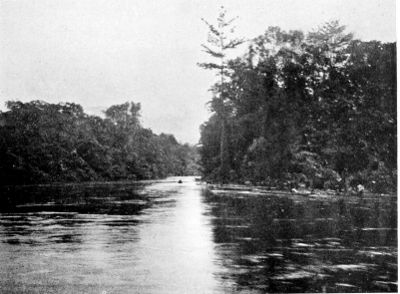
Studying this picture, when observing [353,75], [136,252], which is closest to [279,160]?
[353,75]

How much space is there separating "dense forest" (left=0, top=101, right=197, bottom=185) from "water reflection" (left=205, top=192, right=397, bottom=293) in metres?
4.33

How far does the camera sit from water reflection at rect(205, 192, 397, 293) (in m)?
6.59

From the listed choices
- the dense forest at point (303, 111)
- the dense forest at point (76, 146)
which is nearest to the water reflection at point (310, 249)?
the dense forest at point (303, 111)

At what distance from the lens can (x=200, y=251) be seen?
27.1ft

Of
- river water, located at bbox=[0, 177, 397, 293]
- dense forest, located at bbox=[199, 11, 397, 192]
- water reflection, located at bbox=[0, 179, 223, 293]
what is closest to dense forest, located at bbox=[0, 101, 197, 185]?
water reflection, located at bbox=[0, 179, 223, 293]

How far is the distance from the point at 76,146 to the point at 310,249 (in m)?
17.8

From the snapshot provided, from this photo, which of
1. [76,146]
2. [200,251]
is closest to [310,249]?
[200,251]

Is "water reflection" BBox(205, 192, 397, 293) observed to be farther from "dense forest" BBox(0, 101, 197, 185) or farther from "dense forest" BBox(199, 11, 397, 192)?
"dense forest" BBox(0, 101, 197, 185)

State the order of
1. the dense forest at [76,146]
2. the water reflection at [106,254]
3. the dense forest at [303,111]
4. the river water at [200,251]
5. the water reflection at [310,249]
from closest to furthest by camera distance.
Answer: the water reflection at [106,254], the river water at [200,251], the water reflection at [310,249], the dense forest at [303,111], the dense forest at [76,146]

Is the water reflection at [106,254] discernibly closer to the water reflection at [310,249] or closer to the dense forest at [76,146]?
the water reflection at [310,249]

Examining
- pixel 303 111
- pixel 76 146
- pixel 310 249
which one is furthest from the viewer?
pixel 76 146

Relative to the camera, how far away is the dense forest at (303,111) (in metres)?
11.4

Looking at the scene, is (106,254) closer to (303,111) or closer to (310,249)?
(310,249)

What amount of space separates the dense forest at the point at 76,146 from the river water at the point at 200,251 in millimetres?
2352
